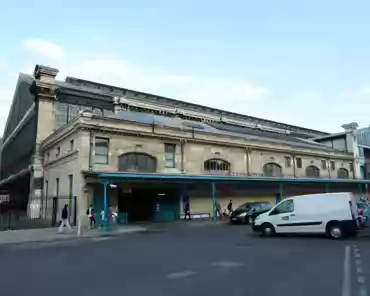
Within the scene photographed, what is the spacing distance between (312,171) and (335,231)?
27.8 m

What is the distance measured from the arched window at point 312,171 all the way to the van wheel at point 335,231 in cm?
2644

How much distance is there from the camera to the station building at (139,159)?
26.2 meters

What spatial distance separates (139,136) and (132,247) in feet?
49.9

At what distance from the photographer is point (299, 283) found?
24.4 ft

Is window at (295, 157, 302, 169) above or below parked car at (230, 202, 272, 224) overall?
above

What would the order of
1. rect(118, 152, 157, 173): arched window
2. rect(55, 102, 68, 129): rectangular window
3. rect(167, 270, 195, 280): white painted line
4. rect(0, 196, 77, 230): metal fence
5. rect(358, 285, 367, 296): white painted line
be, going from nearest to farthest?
rect(358, 285, 367, 296): white painted line < rect(167, 270, 195, 280): white painted line < rect(0, 196, 77, 230): metal fence < rect(118, 152, 157, 173): arched window < rect(55, 102, 68, 129): rectangular window

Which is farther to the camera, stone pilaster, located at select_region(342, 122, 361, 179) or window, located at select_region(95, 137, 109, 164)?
stone pilaster, located at select_region(342, 122, 361, 179)

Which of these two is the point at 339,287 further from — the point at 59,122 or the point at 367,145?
the point at 367,145

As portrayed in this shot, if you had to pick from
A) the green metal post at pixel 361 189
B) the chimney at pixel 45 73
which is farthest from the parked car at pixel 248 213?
the green metal post at pixel 361 189

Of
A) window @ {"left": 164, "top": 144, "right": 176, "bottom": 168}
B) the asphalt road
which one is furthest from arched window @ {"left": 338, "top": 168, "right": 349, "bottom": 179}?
the asphalt road

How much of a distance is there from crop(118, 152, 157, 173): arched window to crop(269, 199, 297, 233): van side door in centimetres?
1348

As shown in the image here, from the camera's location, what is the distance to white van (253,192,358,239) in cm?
1551

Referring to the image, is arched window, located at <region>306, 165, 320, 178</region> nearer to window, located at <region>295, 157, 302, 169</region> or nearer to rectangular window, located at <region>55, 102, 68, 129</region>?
window, located at <region>295, 157, 302, 169</region>

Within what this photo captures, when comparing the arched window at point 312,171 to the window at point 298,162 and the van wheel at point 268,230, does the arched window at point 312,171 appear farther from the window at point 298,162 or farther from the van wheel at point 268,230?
the van wheel at point 268,230
